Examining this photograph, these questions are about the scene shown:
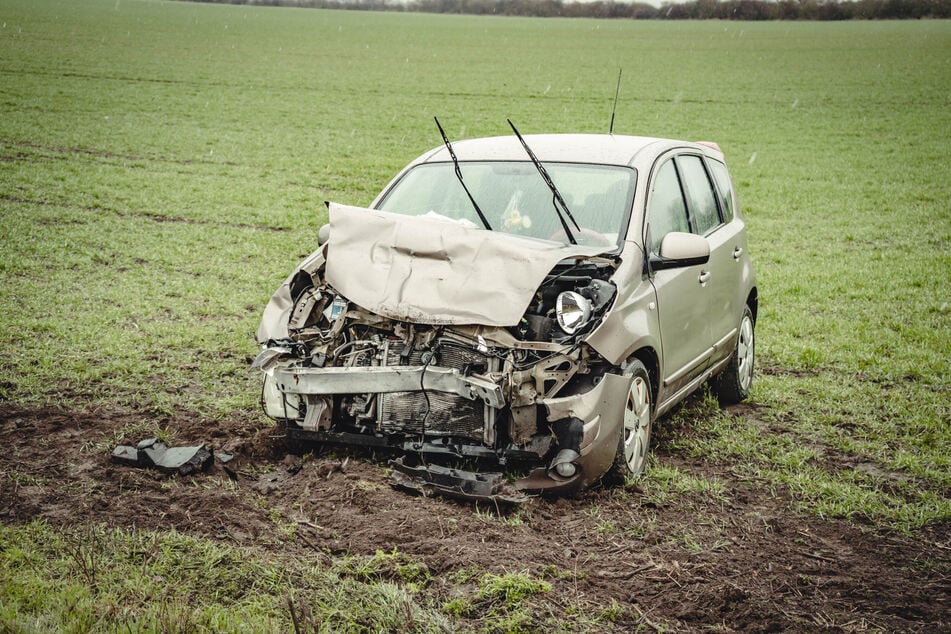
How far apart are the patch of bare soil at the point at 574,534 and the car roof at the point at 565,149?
7.14 ft

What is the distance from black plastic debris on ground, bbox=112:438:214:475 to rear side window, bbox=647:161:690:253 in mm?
2937

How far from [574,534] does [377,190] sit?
1395 cm

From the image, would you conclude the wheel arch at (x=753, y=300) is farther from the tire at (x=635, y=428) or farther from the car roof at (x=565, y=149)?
the tire at (x=635, y=428)

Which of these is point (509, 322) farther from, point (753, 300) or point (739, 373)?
point (753, 300)

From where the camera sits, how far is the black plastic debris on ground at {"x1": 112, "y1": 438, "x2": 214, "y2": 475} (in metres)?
4.97

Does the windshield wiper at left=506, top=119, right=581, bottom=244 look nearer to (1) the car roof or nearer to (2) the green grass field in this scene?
(1) the car roof

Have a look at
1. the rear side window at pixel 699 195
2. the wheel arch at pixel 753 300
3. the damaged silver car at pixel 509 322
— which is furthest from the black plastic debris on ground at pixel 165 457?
the wheel arch at pixel 753 300

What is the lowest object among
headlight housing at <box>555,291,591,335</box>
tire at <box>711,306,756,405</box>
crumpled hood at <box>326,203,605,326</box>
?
tire at <box>711,306,756,405</box>

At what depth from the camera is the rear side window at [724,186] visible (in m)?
6.87

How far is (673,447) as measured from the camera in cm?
582

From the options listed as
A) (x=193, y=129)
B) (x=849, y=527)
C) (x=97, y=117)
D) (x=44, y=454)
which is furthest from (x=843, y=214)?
(x=97, y=117)

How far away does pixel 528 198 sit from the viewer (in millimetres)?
5668

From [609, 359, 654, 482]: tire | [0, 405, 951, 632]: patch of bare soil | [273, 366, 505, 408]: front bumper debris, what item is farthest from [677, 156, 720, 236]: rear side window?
[273, 366, 505, 408]: front bumper debris

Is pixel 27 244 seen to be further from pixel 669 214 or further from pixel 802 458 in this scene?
pixel 802 458
